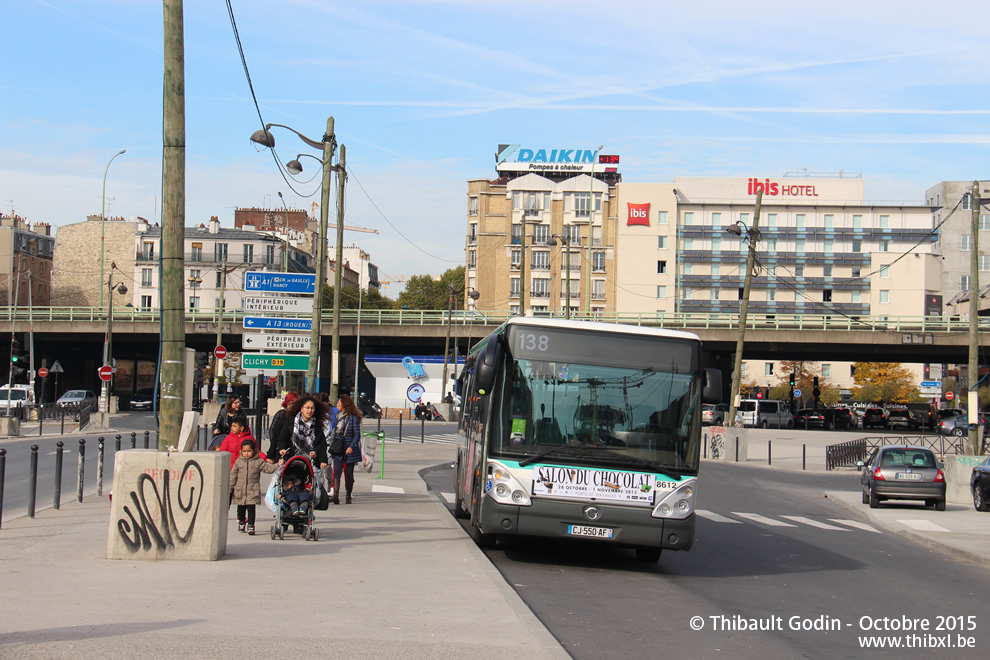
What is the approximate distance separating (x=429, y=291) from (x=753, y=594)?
424 feet

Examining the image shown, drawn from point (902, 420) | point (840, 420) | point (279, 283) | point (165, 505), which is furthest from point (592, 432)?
point (840, 420)

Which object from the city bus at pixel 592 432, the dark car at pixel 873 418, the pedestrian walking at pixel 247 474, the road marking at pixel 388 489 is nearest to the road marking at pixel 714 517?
the road marking at pixel 388 489

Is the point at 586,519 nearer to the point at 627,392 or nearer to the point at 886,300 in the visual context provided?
the point at 627,392

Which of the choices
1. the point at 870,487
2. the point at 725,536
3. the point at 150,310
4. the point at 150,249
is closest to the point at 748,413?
the point at 150,310

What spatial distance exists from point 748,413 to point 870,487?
1657 inches

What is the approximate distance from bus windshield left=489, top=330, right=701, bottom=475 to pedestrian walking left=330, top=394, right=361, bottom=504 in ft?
16.3

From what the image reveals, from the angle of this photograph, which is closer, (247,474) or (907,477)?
(247,474)

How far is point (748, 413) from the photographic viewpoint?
210ft

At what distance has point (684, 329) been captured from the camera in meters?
60.3

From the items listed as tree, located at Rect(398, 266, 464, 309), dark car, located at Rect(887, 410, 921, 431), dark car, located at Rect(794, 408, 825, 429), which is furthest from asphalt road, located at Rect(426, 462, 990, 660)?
tree, located at Rect(398, 266, 464, 309)

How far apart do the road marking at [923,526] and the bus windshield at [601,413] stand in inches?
342

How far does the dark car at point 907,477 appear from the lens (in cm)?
2191

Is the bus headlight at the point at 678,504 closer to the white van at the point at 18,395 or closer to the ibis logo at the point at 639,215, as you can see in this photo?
the white van at the point at 18,395

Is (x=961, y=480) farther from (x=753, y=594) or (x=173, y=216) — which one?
(x=173, y=216)
